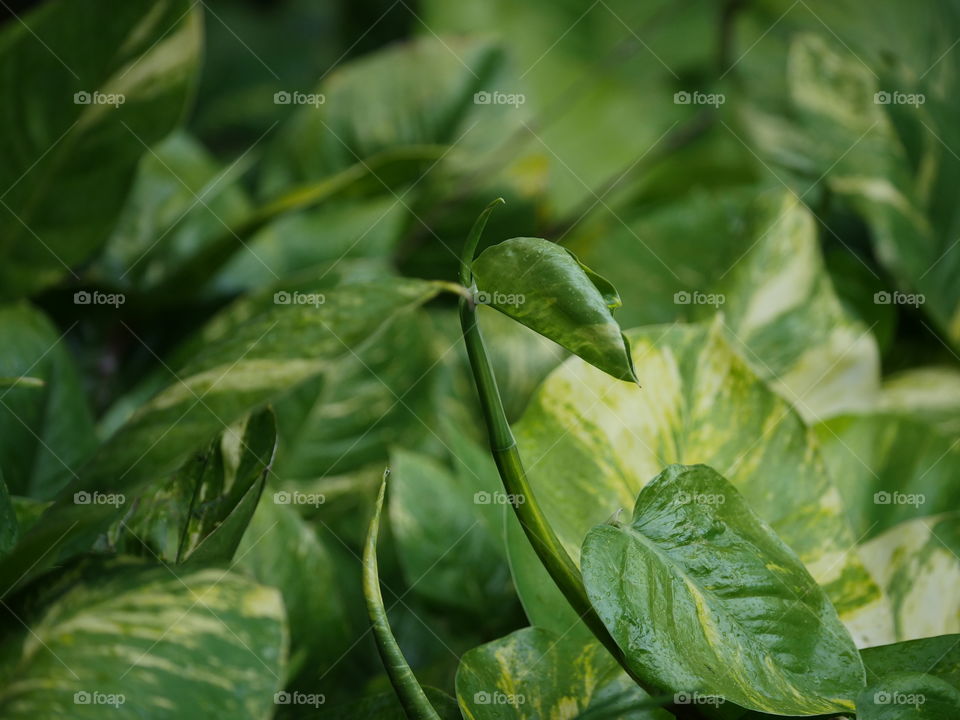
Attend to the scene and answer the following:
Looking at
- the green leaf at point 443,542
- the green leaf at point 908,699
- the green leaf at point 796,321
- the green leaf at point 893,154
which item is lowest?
the green leaf at point 908,699

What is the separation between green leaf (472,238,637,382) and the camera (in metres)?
0.22

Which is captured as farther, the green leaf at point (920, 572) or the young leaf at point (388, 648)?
the green leaf at point (920, 572)

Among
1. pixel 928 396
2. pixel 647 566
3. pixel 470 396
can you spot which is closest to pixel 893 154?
pixel 928 396

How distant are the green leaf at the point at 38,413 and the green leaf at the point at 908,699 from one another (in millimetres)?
315

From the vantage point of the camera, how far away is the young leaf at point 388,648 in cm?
23

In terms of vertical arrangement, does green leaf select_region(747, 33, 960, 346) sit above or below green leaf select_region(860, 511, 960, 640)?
above

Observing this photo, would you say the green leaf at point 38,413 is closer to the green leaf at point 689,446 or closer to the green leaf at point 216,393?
the green leaf at point 216,393

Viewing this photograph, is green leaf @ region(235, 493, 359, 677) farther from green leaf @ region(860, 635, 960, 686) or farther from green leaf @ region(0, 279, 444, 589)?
green leaf @ region(860, 635, 960, 686)

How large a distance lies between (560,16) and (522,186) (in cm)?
49

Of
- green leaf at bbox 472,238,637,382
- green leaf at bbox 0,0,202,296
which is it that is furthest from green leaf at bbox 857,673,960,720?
green leaf at bbox 0,0,202,296

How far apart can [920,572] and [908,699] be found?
0.11m

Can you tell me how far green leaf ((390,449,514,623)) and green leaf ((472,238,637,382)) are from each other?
19cm

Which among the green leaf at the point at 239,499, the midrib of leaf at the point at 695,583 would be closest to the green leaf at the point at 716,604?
the midrib of leaf at the point at 695,583

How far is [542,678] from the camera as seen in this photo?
0.28 m
